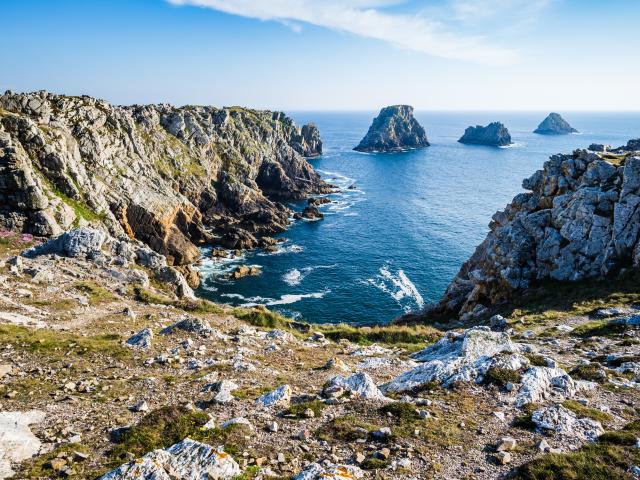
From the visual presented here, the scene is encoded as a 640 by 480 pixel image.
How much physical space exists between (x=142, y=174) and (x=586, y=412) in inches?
3616

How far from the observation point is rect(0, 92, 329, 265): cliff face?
5578 cm

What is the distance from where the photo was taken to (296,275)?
79.1 metres

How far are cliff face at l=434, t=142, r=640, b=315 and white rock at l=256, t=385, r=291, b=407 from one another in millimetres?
31880

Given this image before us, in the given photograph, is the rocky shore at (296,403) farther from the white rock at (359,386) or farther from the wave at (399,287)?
the wave at (399,287)

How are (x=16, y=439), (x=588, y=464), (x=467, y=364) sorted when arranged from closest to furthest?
(x=588, y=464), (x=16, y=439), (x=467, y=364)

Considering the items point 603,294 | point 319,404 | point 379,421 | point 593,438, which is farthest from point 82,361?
point 603,294

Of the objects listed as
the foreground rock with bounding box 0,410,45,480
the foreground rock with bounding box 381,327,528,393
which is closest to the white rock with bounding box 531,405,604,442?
the foreground rock with bounding box 381,327,528,393

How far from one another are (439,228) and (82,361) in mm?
95110

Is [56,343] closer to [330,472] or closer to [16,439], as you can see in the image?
[16,439]

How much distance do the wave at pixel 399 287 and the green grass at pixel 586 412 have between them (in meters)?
50.5

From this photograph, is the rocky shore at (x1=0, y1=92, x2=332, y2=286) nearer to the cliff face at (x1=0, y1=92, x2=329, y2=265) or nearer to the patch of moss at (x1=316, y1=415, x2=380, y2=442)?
the cliff face at (x1=0, y1=92, x2=329, y2=265)

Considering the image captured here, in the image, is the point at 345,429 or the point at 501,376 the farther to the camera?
the point at 501,376

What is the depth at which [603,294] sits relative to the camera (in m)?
33.7

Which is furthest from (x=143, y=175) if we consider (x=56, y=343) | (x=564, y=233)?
(x=564, y=233)
